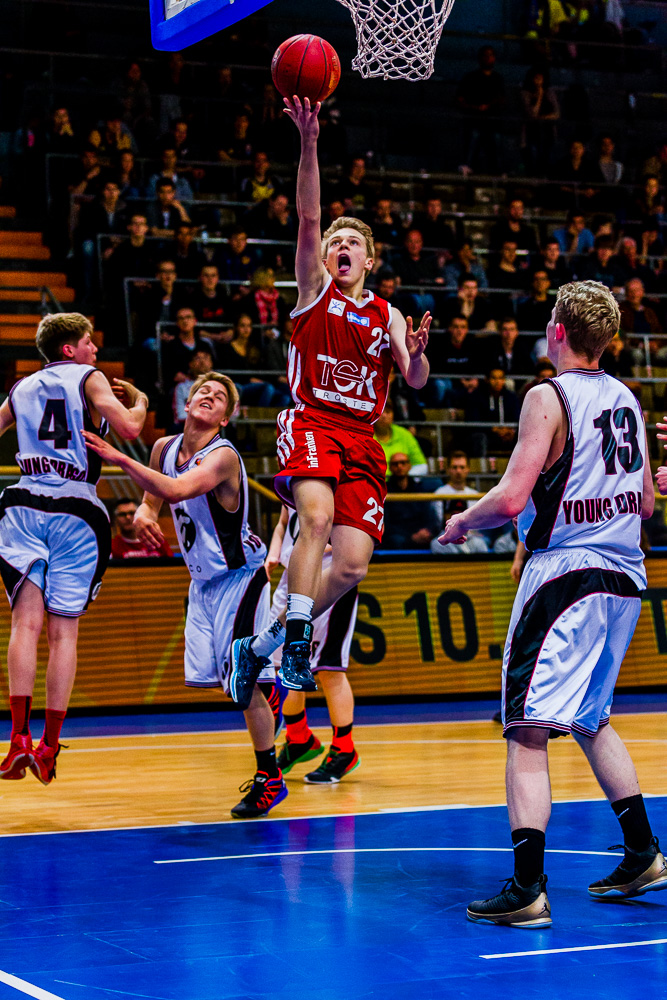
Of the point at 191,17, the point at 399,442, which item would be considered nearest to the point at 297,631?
the point at 191,17

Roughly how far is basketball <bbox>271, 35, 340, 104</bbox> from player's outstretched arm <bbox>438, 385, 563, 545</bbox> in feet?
6.21

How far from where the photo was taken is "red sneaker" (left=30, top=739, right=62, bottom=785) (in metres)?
5.82

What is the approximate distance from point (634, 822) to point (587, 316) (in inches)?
69.0

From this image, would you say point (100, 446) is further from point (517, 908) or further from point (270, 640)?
Answer: point (517, 908)

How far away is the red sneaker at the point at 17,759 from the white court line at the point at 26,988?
2.21 metres

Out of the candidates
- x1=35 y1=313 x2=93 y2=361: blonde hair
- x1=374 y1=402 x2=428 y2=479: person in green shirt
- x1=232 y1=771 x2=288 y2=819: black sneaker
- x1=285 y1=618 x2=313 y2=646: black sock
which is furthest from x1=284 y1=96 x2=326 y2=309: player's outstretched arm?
x1=374 y1=402 x2=428 y2=479: person in green shirt

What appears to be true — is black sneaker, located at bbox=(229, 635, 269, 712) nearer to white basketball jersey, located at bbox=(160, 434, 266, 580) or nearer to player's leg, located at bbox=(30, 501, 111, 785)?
white basketball jersey, located at bbox=(160, 434, 266, 580)

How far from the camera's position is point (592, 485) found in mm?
4293

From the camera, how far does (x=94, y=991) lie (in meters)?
3.37

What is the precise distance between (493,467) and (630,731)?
4172mm

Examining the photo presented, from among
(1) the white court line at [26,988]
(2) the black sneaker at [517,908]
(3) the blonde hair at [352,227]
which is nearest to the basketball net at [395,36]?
(3) the blonde hair at [352,227]

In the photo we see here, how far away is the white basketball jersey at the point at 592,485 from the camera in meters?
4.28

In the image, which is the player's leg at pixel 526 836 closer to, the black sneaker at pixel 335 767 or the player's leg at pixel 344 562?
the player's leg at pixel 344 562

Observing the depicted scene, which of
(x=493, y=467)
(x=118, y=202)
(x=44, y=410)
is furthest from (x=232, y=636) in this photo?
(x=118, y=202)
